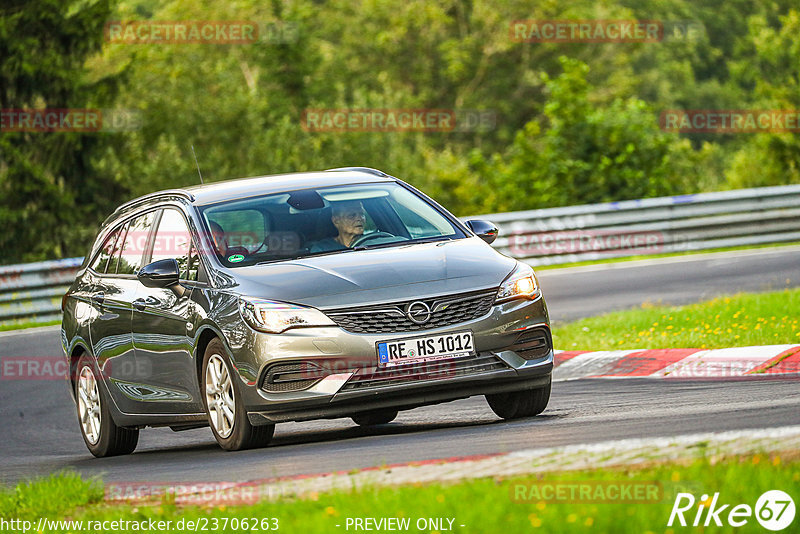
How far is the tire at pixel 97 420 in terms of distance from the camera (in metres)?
10.3

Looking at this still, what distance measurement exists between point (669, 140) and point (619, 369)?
62.6 ft

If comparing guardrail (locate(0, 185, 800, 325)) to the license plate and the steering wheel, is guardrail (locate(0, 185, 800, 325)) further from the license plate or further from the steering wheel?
the license plate

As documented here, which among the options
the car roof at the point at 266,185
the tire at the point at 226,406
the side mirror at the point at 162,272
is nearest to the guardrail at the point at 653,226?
the car roof at the point at 266,185

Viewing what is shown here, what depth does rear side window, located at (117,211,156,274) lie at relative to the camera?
32.8ft

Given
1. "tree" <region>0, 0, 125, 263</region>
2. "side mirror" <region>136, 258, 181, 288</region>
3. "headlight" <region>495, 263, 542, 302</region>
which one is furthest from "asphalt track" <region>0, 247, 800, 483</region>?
"tree" <region>0, 0, 125, 263</region>

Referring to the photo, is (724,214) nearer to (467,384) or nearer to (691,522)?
(467,384)

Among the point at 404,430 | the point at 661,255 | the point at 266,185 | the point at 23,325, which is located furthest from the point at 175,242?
Answer: the point at 661,255

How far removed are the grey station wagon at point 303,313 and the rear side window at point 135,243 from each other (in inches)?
0.7

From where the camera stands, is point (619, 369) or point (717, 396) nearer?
point (717, 396)

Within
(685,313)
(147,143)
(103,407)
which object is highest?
(103,407)

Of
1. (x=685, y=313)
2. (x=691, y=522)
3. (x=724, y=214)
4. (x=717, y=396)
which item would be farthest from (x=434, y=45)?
(x=691, y=522)

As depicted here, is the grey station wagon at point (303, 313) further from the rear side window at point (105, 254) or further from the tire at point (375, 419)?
the rear side window at point (105, 254)

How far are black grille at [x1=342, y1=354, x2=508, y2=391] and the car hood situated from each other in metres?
0.39

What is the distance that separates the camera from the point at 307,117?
152ft
